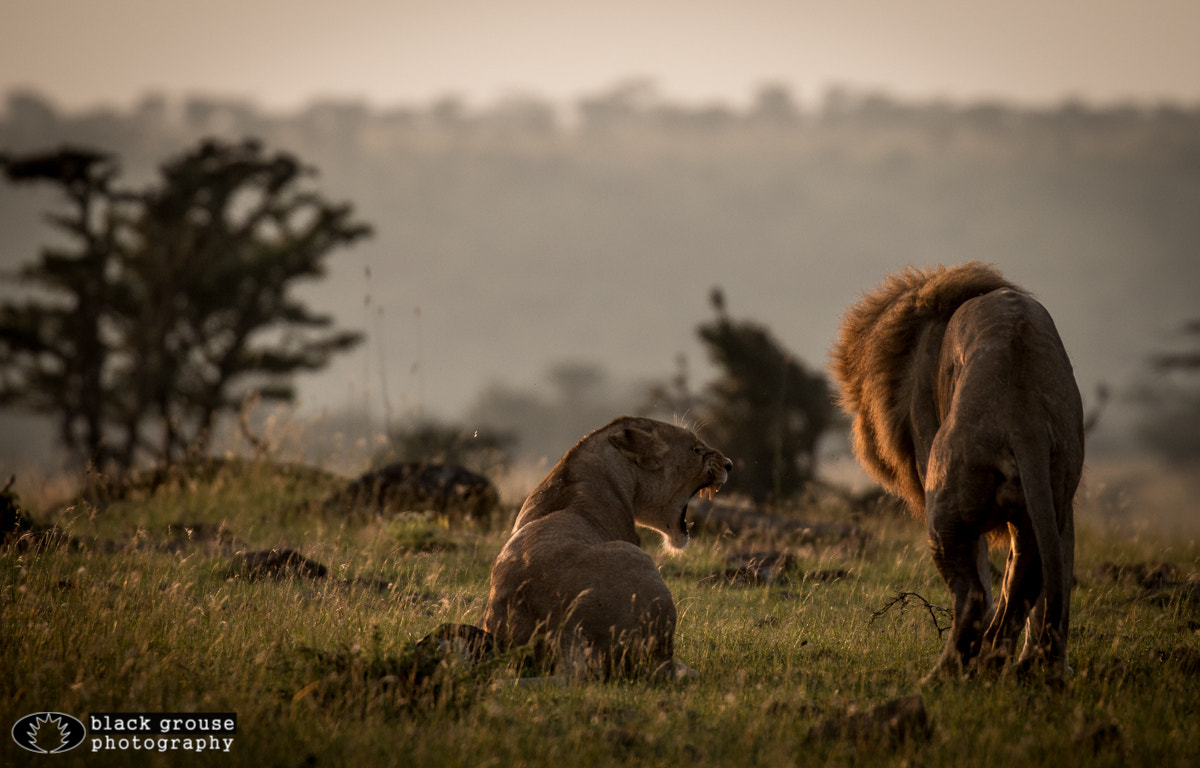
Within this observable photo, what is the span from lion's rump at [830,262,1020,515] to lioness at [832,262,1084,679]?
0.09 metres

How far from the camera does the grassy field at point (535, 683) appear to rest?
4863 millimetres

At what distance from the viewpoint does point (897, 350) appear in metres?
7.13

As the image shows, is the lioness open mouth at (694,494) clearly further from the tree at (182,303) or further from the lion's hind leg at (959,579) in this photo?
the tree at (182,303)

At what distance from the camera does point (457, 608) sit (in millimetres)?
7648

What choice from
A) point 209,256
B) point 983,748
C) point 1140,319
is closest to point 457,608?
point 983,748

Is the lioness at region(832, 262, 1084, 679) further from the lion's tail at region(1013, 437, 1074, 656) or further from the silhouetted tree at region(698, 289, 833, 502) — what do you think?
the silhouetted tree at region(698, 289, 833, 502)

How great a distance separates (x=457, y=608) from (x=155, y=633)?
1960 millimetres

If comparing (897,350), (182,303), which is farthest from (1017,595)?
(182,303)

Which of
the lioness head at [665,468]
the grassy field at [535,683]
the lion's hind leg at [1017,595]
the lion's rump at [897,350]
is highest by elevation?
the lion's rump at [897,350]

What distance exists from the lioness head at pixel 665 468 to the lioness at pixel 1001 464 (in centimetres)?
145

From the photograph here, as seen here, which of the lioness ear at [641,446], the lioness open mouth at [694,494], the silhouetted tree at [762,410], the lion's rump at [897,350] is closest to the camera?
the lion's rump at [897,350]

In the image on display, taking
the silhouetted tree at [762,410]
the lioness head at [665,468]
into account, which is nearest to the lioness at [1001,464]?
the lioness head at [665,468]

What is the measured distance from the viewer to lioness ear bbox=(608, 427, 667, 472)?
7293mm

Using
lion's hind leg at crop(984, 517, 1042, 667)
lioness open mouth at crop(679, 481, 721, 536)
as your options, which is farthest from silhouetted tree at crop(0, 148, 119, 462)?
lion's hind leg at crop(984, 517, 1042, 667)
